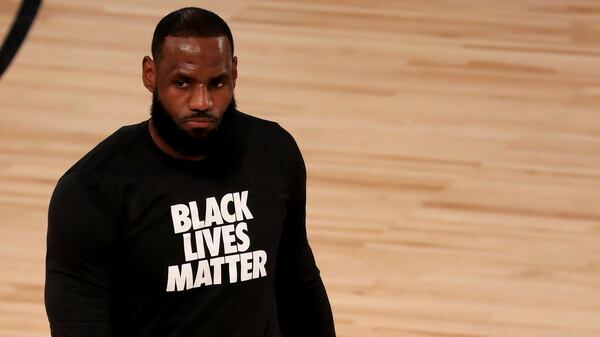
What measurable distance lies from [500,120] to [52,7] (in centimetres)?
174

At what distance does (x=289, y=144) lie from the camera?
216 cm

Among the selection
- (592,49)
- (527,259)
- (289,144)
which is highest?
(289,144)

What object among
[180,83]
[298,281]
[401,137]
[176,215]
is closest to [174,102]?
[180,83]

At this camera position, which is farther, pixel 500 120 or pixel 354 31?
pixel 354 31

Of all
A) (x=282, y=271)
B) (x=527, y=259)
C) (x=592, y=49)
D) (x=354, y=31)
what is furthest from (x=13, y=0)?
(x=282, y=271)

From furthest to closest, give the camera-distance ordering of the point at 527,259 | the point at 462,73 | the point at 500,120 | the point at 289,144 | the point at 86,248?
the point at 462,73 → the point at 500,120 → the point at 527,259 → the point at 289,144 → the point at 86,248

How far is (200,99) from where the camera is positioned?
1.96 meters

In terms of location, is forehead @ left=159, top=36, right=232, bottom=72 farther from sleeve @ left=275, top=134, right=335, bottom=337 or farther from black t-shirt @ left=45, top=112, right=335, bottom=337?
sleeve @ left=275, top=134, right=335, bottom=337

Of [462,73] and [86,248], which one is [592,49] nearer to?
[462,73]

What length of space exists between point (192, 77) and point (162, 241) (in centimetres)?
23

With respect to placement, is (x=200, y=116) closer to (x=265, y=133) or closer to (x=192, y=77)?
(x=192, y=77)

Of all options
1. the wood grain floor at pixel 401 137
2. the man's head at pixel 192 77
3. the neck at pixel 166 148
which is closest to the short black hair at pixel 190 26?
the man's head at pixel 192 77

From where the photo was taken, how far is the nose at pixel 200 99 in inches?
76.9

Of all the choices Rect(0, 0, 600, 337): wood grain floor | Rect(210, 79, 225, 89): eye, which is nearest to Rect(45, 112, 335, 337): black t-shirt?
Result: Rect(210, 79, 225, 89): eye
